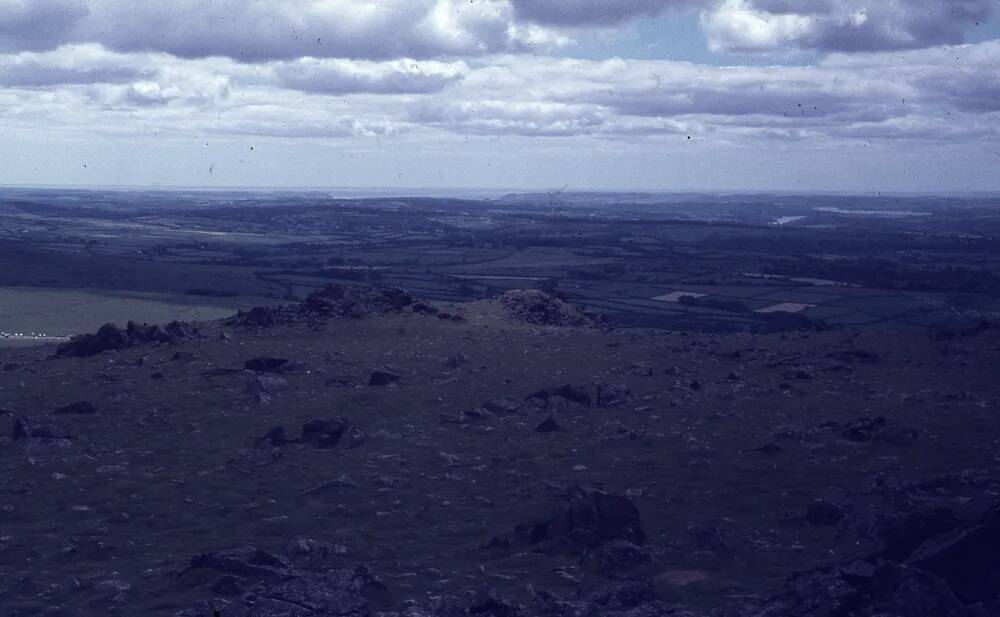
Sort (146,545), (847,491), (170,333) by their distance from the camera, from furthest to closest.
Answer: (170,333) < (847,491) < (146,545)

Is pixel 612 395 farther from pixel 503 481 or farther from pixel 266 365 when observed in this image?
pixel 266 365

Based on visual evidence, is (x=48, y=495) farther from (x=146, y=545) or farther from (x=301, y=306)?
(x=301, y=306)

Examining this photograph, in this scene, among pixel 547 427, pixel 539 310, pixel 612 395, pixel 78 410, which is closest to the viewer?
pixel 547 427

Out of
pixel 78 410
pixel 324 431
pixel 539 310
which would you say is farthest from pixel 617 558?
pixel 539 310

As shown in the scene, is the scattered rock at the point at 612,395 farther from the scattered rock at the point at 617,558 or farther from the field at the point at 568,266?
the field at the point at 568,266

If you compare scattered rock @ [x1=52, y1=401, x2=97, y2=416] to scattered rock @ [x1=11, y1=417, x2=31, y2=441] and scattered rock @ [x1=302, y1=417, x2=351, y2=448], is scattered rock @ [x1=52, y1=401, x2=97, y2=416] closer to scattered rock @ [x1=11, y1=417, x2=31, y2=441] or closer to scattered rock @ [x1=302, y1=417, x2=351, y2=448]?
scattered rock @ [x1=11, y1=417, x2=31, y2=441]

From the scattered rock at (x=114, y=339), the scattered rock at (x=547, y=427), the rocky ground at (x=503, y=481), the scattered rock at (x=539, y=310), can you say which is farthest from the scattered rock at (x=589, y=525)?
the scattered rock at (x=539, y=310)

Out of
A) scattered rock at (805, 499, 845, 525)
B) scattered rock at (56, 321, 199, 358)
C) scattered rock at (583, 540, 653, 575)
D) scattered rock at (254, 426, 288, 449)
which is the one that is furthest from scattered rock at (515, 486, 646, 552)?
scattered rock at (56, 321, 199, 358)

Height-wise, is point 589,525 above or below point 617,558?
above

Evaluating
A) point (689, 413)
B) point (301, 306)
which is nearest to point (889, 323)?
point (301, 306)
